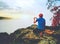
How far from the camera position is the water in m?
1.64

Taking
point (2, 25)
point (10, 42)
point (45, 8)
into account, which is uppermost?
point (45, 8)

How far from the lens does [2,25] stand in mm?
1650

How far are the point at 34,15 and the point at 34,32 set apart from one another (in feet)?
0.53

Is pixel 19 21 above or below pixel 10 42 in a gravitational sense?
above

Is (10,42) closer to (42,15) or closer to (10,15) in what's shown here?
(10,15)

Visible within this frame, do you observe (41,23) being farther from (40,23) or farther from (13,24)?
(13,24)

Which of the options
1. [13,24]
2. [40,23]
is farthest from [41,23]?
[13,24]

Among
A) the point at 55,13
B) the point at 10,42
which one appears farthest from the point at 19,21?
the point at 55,13

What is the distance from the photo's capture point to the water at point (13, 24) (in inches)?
64.5

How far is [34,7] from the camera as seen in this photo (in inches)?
64.7

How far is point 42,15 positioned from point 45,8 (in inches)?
2.9

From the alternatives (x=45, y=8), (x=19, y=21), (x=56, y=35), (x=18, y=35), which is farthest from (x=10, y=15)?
(x=56, y=35)

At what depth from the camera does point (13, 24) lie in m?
1.65

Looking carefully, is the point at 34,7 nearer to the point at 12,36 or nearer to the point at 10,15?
the point at 10,15
